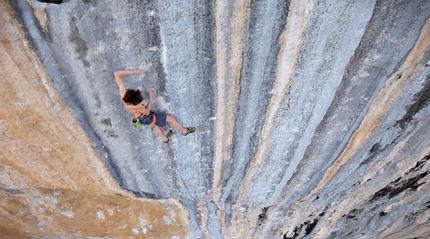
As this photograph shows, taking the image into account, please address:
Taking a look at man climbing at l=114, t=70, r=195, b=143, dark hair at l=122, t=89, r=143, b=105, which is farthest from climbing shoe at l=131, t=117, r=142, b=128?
dark hair at l=122, t=89, r=143, b=105

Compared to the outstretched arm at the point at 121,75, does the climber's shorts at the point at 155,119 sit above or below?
below

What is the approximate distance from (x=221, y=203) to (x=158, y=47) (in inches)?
53.5

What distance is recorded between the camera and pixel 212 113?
2.08 m

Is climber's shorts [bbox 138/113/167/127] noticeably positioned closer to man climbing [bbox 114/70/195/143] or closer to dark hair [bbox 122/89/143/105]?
man climbing [bbox 114/70/195/143]

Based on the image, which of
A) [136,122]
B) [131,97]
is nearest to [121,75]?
[131,97]

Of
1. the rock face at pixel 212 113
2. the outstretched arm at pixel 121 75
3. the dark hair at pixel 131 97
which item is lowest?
the dark hair at pixel 131 97

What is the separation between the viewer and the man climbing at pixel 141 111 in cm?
184

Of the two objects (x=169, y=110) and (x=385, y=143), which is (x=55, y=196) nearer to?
(x=169, y=110)

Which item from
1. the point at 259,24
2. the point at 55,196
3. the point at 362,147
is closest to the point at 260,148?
the point at 362,147

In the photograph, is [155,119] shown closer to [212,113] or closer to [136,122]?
[136,122]

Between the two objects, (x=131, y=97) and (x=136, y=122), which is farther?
(x=136, y=122)

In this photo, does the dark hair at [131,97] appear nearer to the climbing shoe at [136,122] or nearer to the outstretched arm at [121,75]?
the outstretched arm at [121,75]

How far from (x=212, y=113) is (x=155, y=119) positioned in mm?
255

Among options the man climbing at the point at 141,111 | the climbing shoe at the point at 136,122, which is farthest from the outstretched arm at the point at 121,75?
the climbing shoe at the point at 136,122
